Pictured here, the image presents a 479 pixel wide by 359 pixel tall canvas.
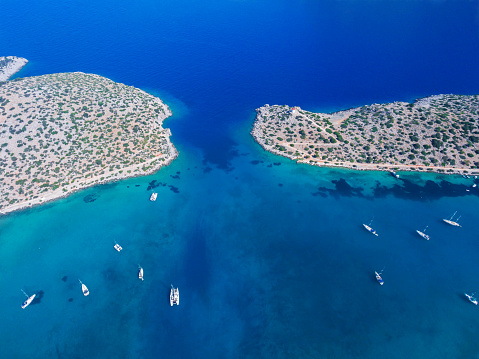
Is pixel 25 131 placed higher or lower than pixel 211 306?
higher

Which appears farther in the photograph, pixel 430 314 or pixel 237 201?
pixel 237 201

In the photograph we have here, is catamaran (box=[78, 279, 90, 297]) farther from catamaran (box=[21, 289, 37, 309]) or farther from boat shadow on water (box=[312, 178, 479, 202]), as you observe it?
boat shadow on water (box=[312, 178, 479, 202])

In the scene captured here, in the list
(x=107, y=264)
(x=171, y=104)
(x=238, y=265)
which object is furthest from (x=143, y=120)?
(x=238, y=265)

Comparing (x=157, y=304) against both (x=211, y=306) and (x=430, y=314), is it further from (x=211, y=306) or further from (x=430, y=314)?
(x=430, y=314)

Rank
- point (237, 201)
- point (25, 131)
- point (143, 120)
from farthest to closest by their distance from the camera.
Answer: point (143, 120) < point (25, 131) < point (237, 201)

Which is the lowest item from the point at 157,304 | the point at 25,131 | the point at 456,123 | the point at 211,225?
the point at 157,304

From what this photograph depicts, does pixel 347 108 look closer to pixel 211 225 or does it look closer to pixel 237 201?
pixel 237 201

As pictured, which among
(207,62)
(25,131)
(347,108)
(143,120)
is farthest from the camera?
(207,62)

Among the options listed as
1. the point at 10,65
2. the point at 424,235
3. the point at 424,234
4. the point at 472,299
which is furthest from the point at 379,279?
the point at 10,65
